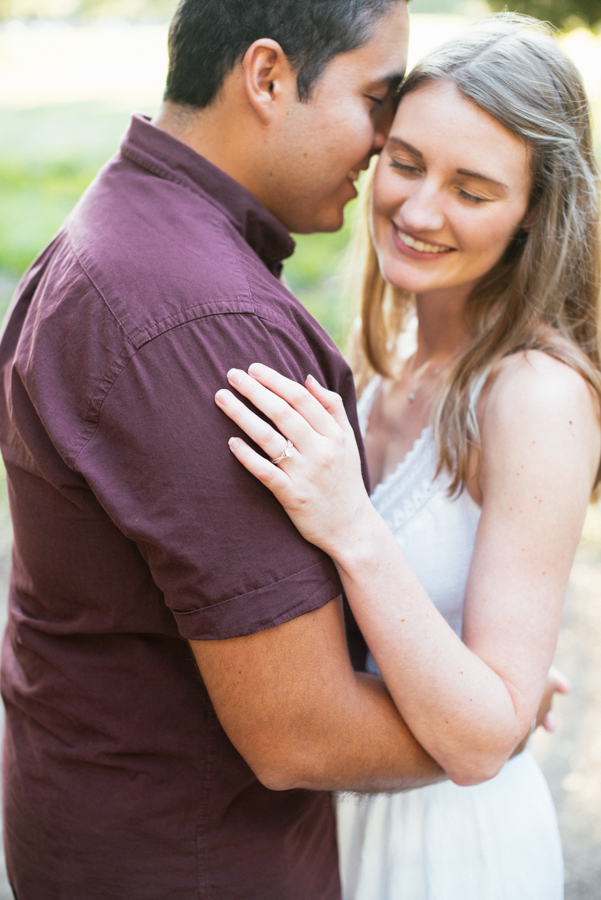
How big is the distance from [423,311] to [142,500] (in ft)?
4.59

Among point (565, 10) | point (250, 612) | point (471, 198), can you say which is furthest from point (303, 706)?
point (565, 10)

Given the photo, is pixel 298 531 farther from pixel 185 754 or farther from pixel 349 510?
pixel 185 754

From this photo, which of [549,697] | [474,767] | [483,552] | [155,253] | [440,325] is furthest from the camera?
[440,325]

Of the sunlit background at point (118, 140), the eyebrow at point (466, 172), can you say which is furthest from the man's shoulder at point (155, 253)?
the sunlit background at point (118, 140)

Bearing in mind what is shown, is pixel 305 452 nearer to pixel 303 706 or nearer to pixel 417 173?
pixel 303 706

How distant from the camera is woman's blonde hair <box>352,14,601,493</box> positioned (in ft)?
5.86

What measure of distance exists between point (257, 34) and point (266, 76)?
0.08 metres

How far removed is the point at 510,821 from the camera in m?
1.81

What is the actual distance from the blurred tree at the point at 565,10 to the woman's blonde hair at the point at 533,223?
16.1 feet

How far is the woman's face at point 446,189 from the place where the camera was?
179 centimetres

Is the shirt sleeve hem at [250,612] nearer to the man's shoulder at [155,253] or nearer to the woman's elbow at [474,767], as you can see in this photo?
the man's shoulder at [155,253]

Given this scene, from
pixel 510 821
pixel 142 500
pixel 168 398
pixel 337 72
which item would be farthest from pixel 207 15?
pixel 510 821

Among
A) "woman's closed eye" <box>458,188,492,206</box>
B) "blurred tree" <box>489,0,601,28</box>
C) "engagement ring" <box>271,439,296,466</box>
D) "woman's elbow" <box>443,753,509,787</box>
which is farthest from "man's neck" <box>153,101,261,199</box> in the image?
"blurred tree" <box>489,0,601,28</box>

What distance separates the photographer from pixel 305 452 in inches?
49.1
